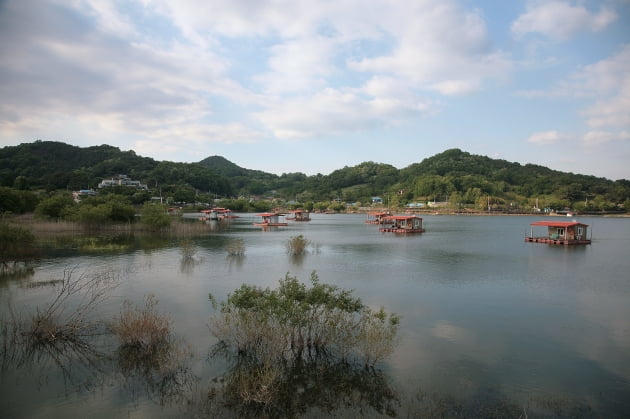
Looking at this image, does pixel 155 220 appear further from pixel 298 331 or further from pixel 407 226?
pixel 298 331

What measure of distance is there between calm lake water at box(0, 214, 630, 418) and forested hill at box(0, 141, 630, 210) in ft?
306

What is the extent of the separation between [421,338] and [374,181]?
608 feet

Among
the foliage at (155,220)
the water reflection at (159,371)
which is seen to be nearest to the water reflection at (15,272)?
the water reflection at (159,371)

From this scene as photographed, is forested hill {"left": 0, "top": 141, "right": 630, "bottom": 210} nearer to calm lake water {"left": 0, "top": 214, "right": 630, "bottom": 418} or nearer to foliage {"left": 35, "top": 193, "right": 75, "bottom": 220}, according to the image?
foliage {"left": 35, "top": 193, "right": 75, "bottom": 220}

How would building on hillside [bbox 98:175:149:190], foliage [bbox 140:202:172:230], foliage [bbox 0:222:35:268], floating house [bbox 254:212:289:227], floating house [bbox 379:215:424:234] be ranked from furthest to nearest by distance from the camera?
1. building on hillside [bbox 98:175:149:190]
2. floating house [bbox 254:212:289:227]
3. floating house [bbox 379:215:424:234]
4. foliage [bbox 140:202:172:230]
5. foliage [bbox 0:222:35:268]

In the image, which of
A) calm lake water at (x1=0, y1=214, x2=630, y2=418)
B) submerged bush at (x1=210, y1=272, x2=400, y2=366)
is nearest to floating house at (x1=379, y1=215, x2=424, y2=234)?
calm lake water at (x1=0, y1=214, x2=630, y2=418)

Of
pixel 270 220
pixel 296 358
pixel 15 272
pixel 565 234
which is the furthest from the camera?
pixel 270 220

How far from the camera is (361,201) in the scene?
539 ft

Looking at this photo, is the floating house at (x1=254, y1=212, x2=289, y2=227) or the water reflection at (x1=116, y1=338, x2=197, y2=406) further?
the floating house at (x1=254, y1=212, x2=289, y2=227)

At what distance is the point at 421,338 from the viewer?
1252cm

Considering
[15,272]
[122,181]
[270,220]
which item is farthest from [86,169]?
[15,272]

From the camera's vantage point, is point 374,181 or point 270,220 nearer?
point 270,220

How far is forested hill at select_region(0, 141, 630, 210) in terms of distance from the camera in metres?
121

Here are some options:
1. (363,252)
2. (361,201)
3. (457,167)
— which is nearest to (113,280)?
(363,252)
